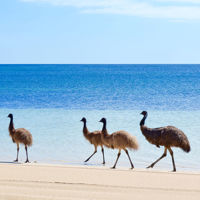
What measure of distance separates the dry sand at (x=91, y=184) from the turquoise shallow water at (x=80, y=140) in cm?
195

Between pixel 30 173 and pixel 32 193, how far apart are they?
6.74 ft

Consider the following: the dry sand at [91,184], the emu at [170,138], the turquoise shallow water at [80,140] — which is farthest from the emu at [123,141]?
the dry sand at [91,184]

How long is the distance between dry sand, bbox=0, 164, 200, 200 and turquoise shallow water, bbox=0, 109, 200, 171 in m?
1.95

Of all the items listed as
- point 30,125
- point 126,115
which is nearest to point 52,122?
point 30,125

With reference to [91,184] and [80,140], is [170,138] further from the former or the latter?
[80,140]

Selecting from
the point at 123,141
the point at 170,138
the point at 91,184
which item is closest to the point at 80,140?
the point at 123,141

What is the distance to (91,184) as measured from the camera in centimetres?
804

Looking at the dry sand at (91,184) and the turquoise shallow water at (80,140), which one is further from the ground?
the turquoise shallow water at (80,140)

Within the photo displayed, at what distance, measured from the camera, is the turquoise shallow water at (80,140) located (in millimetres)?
11984

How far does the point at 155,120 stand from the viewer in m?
20.2

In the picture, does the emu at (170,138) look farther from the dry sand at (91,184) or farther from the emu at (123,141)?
the dry sand at (91,184)

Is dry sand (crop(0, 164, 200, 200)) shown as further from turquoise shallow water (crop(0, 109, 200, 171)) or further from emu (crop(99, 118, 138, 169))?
turquoise shallow water (crop(0, 109, 200, 171))

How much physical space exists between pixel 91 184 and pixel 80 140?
681 cm

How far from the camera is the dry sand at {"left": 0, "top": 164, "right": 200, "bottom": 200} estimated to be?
7109mm
